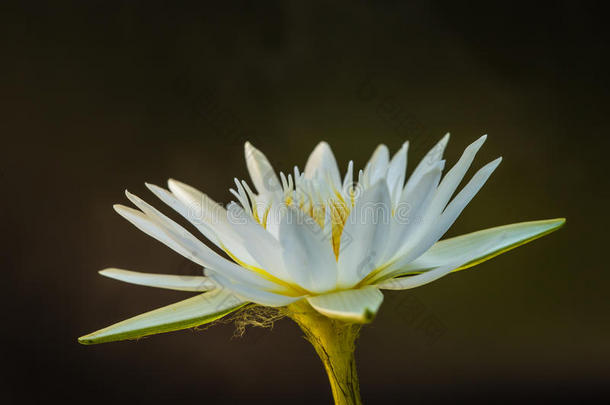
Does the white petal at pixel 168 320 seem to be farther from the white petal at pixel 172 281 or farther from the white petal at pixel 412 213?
the white petal at pixel 412 213

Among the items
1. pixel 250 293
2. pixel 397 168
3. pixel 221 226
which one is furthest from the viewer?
pixel 397 168

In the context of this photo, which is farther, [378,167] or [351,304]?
[378,167]

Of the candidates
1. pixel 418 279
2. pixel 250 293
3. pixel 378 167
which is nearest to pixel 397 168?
pixel 378 167

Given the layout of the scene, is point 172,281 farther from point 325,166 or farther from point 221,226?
point 325,166

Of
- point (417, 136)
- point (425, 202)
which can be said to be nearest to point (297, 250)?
point (425, 202)

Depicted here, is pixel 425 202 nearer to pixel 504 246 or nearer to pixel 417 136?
pixel 504 246

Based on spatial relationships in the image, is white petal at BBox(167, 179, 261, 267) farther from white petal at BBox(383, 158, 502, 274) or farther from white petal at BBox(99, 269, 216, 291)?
white petal at BBox(383, 158, 502, 274)

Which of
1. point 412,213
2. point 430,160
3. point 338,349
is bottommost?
point 338,349
